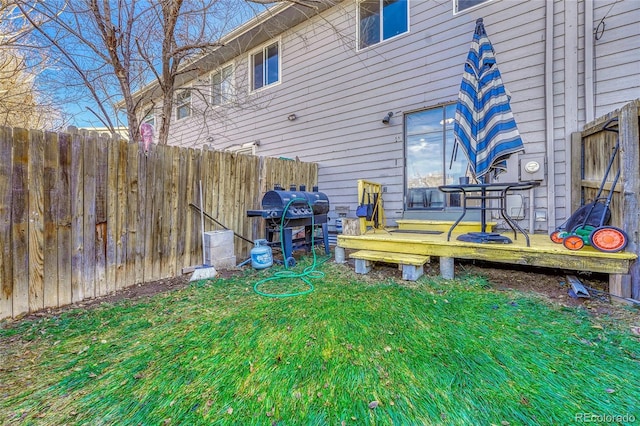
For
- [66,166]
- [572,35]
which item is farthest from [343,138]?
[66,166]

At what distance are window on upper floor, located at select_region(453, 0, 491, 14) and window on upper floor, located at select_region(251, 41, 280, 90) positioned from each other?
4.28 meters

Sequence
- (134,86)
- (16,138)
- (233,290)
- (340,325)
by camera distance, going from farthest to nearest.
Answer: (134,86) → (233,290) → (16,138) → (340,325)

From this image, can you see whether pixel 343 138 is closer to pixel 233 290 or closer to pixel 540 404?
pixel 233 290

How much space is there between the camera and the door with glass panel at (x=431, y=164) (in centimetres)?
479

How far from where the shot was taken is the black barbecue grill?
13.1 feet

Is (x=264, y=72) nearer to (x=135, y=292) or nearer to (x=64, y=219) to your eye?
(x=64, y=219)

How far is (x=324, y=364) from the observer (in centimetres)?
170

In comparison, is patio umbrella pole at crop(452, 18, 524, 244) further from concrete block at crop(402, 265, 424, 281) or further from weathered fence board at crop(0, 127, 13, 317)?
weathered fence board at crop(0, 127, 13, 317)

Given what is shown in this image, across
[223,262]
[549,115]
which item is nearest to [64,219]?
[223,262]

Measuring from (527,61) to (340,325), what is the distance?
15.5ft

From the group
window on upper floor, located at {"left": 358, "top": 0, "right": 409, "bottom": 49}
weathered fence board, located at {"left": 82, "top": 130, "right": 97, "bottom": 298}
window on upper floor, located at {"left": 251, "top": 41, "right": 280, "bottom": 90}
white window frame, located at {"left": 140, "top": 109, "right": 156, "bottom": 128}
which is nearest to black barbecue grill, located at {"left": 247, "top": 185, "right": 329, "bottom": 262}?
weathered fence board, located at {"left": 82, "top": 130, "right": 97, "bottom": 298}

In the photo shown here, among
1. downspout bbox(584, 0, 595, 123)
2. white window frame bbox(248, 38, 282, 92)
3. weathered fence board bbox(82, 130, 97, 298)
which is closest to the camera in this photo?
weathered fence board bbox(82, 130, 97, 298)

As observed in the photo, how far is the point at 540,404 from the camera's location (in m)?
1.36

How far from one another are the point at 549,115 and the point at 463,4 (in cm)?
240
